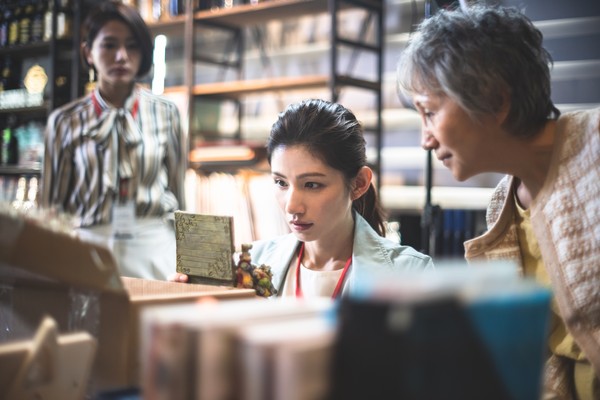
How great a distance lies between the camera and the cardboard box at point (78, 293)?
996 millimetres

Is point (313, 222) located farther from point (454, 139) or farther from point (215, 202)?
point (215, 202)

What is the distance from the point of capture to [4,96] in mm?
4812

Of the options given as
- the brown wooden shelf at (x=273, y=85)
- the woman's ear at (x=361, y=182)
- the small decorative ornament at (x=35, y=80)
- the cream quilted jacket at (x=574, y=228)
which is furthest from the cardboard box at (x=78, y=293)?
the small decorative ornament at (x=35, y=80)

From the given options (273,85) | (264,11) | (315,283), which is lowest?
(315,283)

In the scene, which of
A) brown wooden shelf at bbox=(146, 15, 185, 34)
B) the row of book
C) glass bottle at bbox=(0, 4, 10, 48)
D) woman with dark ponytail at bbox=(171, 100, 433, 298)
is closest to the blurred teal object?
the row of book

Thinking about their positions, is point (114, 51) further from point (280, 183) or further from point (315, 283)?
point (315, 283)

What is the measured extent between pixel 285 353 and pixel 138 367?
20.0 inches

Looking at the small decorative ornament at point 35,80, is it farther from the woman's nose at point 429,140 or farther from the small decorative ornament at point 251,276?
the woman's nose at point 429,140

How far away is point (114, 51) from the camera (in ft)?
9.87

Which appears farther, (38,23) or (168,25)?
(38,23)

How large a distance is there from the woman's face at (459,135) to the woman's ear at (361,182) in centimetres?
67

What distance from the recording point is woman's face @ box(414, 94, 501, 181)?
4.12 feet

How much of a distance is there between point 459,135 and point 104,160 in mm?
2080

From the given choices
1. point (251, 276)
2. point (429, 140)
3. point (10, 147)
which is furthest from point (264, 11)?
point (429, 140)
